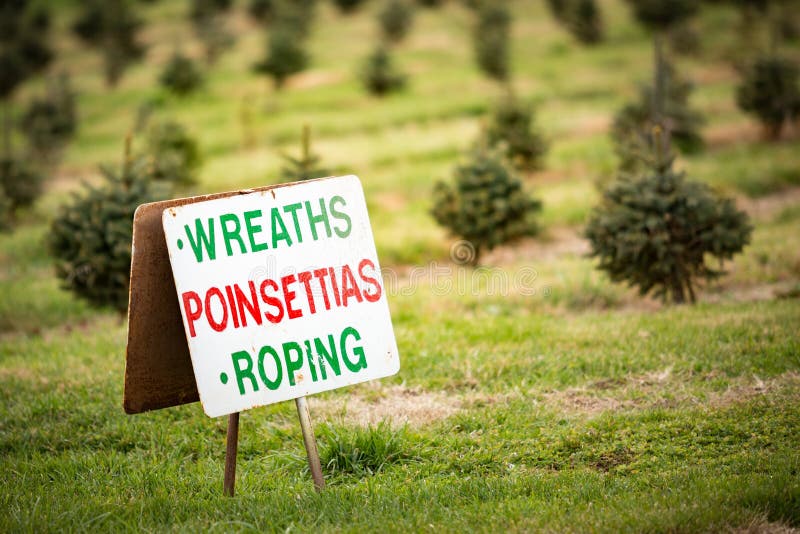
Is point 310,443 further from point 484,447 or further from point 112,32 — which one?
point 112,32

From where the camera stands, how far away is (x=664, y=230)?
8812 mm

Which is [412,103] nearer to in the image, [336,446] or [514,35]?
[514,35]

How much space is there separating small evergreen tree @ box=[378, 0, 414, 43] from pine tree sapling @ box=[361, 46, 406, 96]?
13540 mm

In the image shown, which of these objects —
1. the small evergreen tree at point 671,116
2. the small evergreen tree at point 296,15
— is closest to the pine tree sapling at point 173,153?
the small evergreen tree at point 671,116


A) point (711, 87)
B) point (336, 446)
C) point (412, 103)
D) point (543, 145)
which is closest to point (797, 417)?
point (336, 446)

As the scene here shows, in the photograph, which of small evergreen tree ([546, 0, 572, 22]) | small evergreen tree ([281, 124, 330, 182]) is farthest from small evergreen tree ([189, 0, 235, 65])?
small evergreen tree ([281, 124, 330, 182])

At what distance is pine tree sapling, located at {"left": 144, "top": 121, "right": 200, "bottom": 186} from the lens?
1639 centimetres

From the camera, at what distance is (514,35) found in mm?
43969

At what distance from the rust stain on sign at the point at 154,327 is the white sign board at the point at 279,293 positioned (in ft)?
0.54

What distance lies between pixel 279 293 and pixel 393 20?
41.6 m

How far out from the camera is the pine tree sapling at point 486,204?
13000mm

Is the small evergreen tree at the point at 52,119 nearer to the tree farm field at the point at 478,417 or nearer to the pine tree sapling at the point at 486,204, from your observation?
the tree farm field at the point at 478,417

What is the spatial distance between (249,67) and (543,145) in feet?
69.7

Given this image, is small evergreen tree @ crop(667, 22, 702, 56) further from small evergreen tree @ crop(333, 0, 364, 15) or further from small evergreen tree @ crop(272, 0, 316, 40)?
small evergreen tree @ crop(333, 0, 364, 15)
